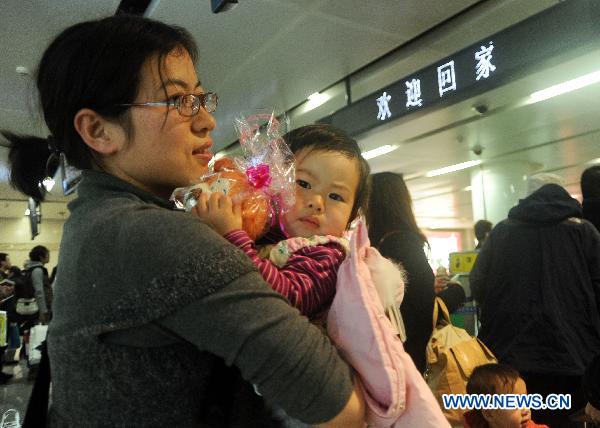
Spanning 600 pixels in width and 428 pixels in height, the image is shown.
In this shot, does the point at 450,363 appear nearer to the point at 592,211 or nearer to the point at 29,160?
the point at 592,211

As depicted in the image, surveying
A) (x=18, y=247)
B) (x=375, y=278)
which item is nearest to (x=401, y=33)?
(x=375, y=278)

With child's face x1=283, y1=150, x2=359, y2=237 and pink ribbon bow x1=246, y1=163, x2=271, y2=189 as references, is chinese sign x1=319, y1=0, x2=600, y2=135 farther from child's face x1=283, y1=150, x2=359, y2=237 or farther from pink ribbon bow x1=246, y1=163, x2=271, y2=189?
pink ribbon bow x1=246, y1=163, x2=271, y2=189

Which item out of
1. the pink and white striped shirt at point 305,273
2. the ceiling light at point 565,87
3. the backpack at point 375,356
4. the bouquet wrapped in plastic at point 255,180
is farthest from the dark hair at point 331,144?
the ceiling light at point 565,87

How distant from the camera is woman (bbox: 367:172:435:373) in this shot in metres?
2.06

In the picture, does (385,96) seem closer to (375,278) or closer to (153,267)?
(375,278)

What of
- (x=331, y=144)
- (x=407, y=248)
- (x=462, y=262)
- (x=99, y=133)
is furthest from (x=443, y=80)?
(x=462, y=262)

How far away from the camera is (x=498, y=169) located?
868cm

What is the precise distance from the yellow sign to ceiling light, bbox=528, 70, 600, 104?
198cm

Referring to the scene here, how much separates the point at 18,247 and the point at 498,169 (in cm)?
1497

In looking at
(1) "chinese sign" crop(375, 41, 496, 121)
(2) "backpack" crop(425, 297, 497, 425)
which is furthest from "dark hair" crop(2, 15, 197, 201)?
(1) "chinese sign" crop(375, 41, 496, 121)

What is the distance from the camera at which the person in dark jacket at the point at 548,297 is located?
260cm

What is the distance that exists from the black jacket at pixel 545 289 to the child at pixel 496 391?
49cm

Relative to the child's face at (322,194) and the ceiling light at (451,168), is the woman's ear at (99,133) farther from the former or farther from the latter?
the ceiling light at (451,168)

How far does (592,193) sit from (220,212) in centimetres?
278
